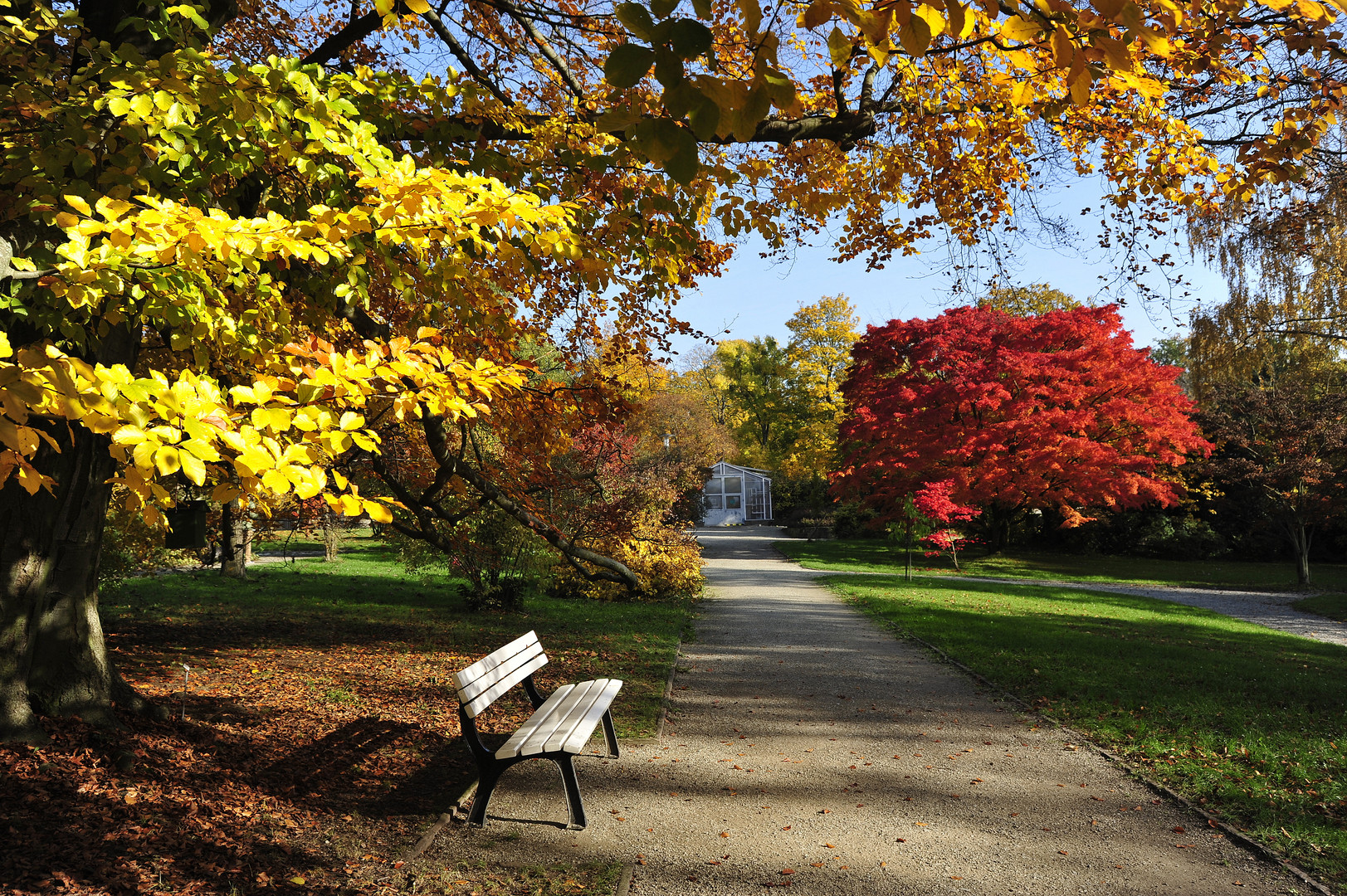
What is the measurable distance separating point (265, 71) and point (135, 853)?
129 inches

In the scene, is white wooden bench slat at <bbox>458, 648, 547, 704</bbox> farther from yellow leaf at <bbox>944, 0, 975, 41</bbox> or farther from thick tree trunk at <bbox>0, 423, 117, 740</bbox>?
yellow leaf at <bbox>944, 0, 975, 41</bbox>

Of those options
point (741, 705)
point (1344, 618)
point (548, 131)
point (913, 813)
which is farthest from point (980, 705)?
point (1344, 618)

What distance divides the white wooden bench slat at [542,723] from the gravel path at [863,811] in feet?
1.31

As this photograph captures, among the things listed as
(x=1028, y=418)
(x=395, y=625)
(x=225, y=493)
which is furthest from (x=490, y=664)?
(x=1028, y=418)

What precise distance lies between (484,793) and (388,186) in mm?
2964

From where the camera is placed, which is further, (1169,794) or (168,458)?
(1169,794)

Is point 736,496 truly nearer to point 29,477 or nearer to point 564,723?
point 564,723

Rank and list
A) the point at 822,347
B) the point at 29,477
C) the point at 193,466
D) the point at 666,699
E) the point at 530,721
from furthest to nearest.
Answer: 1. the point at 822,347
2. the point at 666,699
3. the point at 530,721
4. the point at 29,477
5. the point at 193,466

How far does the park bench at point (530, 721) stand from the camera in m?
3.76

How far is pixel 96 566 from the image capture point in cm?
437

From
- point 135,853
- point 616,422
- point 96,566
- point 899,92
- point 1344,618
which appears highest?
point 899,92

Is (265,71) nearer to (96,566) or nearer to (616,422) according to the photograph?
(96,566)

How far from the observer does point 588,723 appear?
411 centimetres

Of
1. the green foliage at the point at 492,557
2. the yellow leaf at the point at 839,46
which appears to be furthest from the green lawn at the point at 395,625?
the yellow leaf at the point at 839,46
